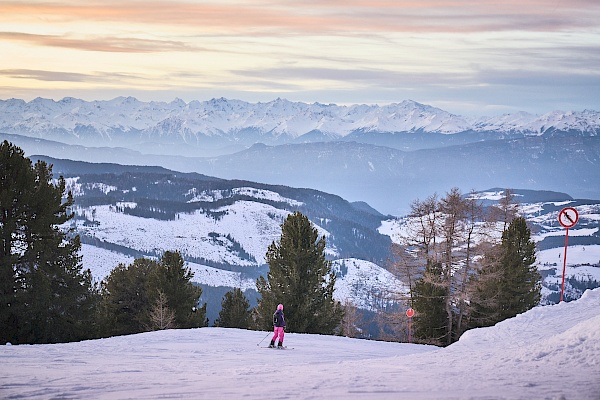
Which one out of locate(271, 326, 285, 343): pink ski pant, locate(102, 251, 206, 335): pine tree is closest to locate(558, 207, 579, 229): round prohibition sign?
locate(271, 326, 285, 343): pink ski pant

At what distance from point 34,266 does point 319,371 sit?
56.8ft

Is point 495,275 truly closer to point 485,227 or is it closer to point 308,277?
point 485,227

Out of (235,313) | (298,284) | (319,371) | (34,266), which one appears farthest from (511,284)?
(34,266)

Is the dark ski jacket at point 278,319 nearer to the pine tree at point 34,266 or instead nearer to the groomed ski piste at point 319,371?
the groomed ski piste at point 319,371

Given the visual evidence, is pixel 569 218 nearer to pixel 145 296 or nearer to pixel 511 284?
pixel 511 284

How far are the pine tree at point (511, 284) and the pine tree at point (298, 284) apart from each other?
8.12 meters

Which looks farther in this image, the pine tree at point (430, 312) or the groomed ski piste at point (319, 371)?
the pine tree at point (430, 312)

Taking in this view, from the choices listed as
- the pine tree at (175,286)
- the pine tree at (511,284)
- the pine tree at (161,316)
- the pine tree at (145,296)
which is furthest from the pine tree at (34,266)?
the pine tree at (511,284)

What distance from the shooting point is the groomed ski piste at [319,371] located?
10.9m

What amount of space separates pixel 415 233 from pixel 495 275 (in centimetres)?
472

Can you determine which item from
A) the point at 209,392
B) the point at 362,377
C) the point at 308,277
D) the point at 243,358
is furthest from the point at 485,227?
the point at 209,392

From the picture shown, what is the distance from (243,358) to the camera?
1830cm

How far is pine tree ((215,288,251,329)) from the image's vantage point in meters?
43.5

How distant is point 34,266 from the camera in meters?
26.1
